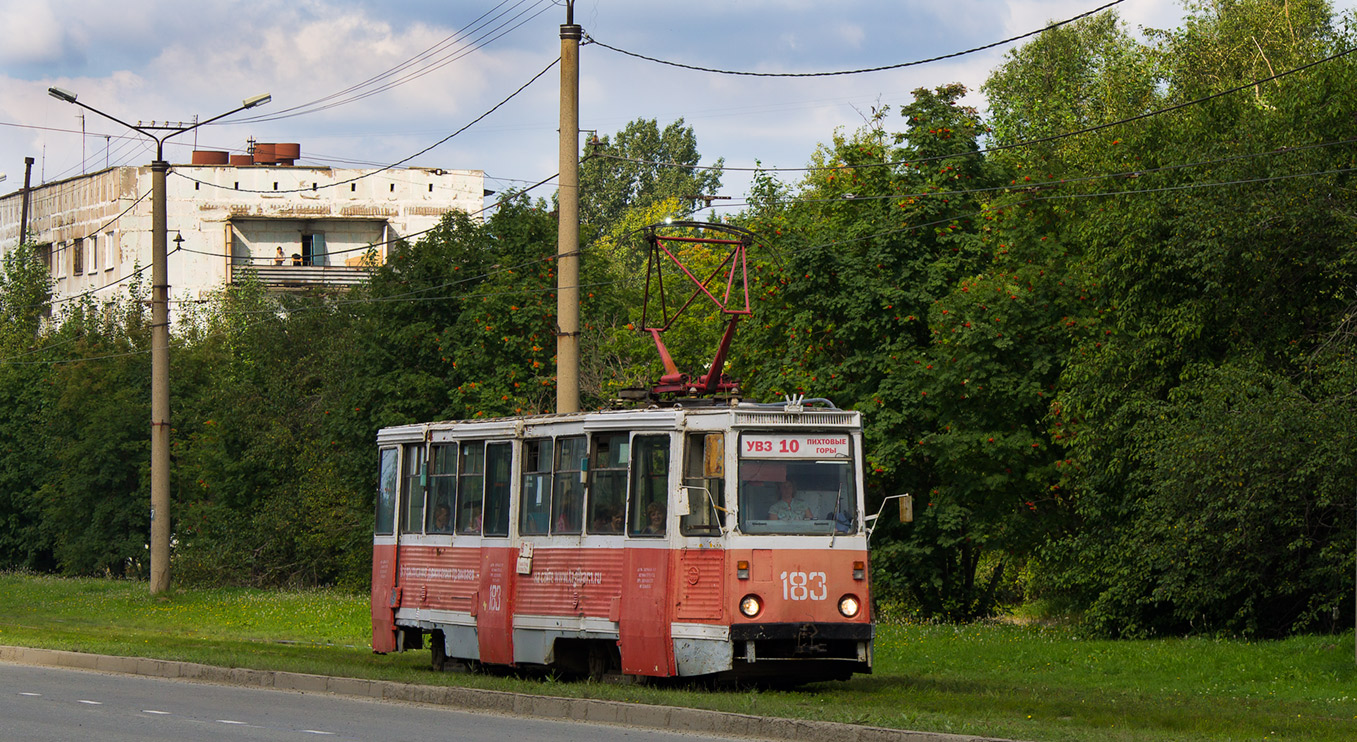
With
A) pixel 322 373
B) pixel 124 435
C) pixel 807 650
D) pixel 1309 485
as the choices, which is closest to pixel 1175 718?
pixel 807 650

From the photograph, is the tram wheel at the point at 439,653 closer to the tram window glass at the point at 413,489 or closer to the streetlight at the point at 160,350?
the tram window glass at the point at 413,489

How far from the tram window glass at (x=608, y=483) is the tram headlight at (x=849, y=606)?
255 centimetres

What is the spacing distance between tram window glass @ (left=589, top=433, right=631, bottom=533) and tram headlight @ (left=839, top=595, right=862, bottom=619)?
2.55 metres

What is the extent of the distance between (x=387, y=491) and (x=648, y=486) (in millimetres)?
6585

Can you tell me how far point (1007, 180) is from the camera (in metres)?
35.7

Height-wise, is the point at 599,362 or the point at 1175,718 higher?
the point at 599,362

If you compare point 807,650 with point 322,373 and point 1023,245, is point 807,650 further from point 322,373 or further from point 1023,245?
point 322,373

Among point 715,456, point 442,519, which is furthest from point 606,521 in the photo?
point 442,519

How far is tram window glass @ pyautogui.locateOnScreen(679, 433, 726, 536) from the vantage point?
54.9 feet

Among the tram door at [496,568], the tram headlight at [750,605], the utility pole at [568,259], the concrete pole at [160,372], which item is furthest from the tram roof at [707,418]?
the concrete pole at [160,372]

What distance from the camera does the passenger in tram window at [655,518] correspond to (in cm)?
1702

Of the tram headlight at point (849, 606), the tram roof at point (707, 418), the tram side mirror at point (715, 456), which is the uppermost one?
the tram roof at point (707, 418)

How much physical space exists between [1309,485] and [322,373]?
130ft

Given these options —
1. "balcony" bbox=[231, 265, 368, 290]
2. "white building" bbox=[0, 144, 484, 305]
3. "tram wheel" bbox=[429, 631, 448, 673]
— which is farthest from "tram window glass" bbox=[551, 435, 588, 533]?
"white building" bbox=[0, 144, 484, 305]
